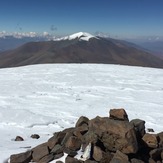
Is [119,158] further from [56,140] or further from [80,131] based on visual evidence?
[56,140]

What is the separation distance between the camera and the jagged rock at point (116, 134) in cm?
1016

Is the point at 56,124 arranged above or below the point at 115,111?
below

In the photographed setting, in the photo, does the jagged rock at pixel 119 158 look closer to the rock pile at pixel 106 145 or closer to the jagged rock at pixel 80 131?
the rock pile at pixel 106 145

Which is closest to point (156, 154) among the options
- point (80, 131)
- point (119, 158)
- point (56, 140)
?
point (119, 158)

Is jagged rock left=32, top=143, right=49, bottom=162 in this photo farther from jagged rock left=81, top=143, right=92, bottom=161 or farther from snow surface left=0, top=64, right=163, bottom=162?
jagged rock left=81, top=143, right=92, bottom=161

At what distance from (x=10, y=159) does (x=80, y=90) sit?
707 inches

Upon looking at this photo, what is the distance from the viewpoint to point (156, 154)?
10633 mm

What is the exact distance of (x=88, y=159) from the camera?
1015cm

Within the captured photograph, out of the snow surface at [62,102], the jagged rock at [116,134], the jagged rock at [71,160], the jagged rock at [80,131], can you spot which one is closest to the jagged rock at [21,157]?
the snow surface at [62,102]

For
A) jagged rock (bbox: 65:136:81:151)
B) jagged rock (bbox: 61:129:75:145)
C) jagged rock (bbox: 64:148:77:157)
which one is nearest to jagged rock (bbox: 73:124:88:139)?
jagged rock (bbox: 61:129:75:145)

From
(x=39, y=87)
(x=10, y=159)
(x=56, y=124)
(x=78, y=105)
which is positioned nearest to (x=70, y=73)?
(x=39, y=87)

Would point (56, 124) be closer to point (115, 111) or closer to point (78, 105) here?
point (78, 105)

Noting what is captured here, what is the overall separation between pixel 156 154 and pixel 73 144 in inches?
113

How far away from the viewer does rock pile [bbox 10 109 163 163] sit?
10.1 m
